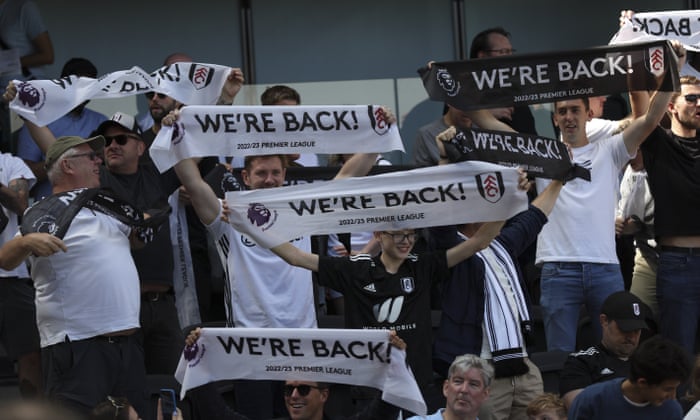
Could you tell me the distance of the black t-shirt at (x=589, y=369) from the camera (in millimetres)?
6852

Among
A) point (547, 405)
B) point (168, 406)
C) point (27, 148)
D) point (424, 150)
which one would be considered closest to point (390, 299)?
point (547, 405)

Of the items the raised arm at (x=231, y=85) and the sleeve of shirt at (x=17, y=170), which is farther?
the sleeve of shirt at (x=17, y=170)

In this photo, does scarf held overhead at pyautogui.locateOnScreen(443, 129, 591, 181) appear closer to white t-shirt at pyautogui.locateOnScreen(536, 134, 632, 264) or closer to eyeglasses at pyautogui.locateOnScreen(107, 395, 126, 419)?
white t-shirt at pyautogui.locateOnScreen(536, 134, 632, 264)

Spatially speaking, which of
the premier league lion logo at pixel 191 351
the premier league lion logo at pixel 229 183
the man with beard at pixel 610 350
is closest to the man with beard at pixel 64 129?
the premier league lion logo at pixel 229 183

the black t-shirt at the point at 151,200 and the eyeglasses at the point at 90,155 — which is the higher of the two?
the eyeglasses at the point at 90,155

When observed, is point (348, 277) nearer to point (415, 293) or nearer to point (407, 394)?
point (415, 293)

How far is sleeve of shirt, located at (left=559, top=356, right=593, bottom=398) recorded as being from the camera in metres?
6.84

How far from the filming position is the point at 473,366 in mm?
6230

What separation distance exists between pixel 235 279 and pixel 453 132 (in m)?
1.56

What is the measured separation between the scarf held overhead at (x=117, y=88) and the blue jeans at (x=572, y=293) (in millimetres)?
2506

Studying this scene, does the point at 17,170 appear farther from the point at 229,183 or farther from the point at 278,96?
the point at 278,96

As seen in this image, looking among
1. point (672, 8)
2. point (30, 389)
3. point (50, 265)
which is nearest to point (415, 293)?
point (50, 265)

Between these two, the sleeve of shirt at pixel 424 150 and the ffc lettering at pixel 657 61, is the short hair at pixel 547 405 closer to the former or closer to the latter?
the ffc lettering at pixel 657 61

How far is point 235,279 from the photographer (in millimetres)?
7094
